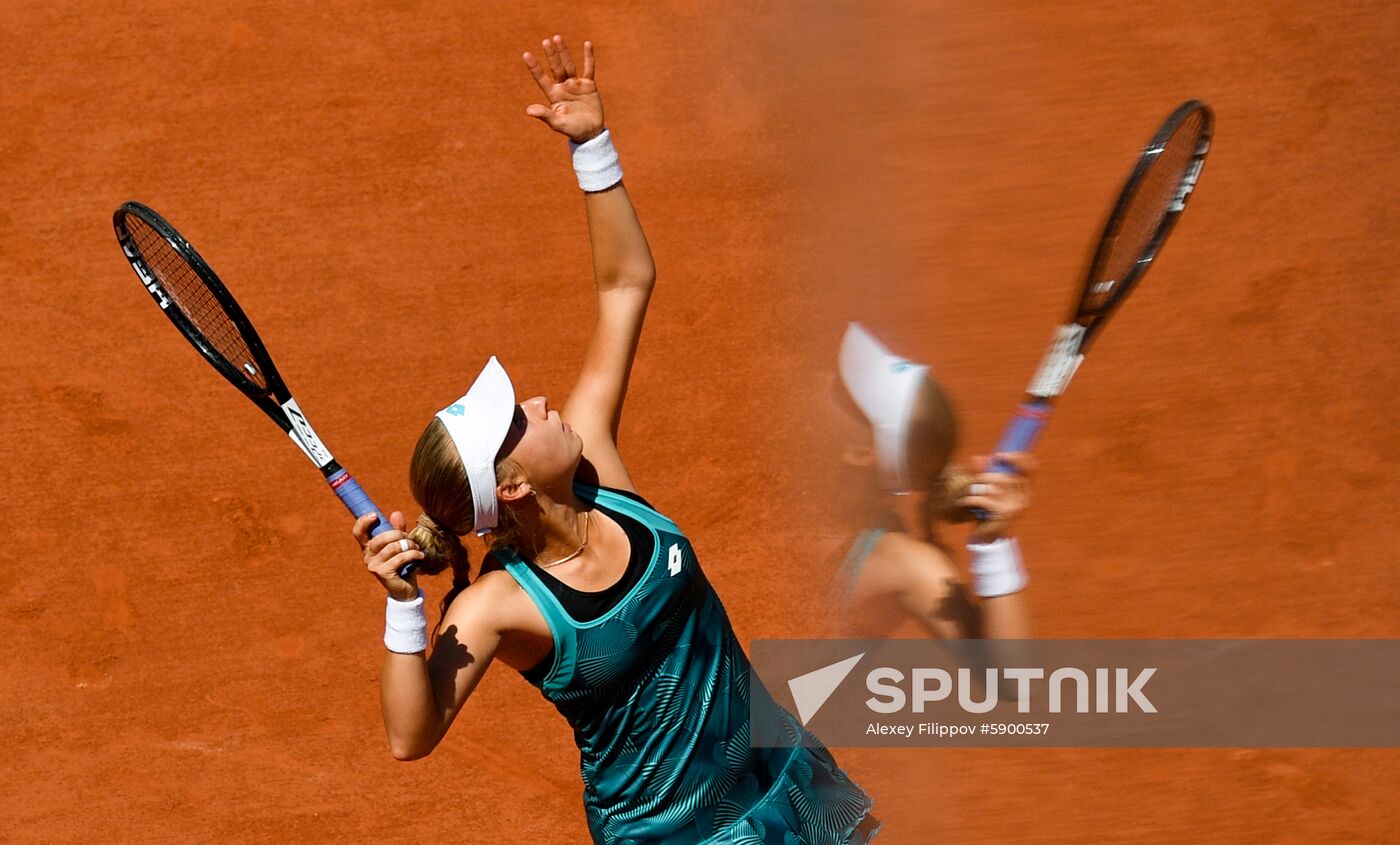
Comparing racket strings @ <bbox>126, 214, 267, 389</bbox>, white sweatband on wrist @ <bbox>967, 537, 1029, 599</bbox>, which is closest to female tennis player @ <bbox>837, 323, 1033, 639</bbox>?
white sweatband on wrist @ <bbox>967, 537, 1029, 599</bbox>

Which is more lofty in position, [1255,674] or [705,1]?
[705,1]

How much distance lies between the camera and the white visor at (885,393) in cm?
411

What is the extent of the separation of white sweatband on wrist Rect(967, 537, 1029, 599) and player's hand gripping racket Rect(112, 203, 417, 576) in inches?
61.4

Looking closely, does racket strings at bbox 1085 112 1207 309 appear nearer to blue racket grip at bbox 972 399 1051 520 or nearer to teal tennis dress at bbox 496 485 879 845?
blue racket grip at bbox 972 399 1051 520

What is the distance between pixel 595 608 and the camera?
3.40 metres

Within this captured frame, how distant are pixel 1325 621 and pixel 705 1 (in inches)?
167

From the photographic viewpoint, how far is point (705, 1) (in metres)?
7.73

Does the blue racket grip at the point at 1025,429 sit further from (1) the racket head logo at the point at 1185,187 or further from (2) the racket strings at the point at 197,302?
(2) the racket strings at the point at 197,302

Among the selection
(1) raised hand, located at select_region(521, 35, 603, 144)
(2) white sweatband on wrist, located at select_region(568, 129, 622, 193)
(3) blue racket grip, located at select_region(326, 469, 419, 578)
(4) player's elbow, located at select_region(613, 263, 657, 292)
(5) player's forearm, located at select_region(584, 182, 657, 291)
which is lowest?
(3) blue racket grip, located at select_region(326, 469, 419, 578)

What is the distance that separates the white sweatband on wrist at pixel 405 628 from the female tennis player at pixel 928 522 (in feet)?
4.53

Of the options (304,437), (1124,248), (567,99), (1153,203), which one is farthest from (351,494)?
(1153,203)

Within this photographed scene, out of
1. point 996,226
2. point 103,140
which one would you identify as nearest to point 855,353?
point 996,226

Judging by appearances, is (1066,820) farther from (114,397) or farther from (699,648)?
(114,397)

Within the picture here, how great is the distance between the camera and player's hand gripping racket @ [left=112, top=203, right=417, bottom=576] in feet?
13.0
